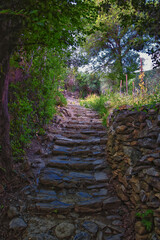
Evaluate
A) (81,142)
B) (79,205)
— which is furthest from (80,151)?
(79,205)

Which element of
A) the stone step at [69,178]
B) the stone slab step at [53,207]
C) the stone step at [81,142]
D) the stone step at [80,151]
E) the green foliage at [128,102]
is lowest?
the stone slab step at [53,207]

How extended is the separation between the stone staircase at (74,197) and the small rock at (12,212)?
0.20 m

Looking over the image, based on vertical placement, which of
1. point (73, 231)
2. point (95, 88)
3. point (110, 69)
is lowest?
point (73, 231)

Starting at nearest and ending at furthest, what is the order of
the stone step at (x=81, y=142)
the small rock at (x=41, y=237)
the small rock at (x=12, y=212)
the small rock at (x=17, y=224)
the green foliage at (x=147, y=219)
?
the green foliage at (x=147, y=219)
the small rock at (x=41, y=237)
the small rock at (x=17, y=224)
the small rock at (x=12, y=212)
the stone step at (x=81, y=142)

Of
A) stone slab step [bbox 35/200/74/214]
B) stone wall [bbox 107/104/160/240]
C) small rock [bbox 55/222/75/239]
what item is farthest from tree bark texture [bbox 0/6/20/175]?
stone wall [bbox 107/104/160/240]

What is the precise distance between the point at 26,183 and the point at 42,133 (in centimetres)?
211

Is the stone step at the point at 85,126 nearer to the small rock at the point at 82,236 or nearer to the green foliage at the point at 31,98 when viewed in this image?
the green foliage at the point at 31,98

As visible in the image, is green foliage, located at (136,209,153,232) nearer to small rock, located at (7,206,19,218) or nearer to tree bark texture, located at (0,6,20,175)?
small rock, located at (7,206,19,218)

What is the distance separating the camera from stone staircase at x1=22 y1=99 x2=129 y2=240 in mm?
2590

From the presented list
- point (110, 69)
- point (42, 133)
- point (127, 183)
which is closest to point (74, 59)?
point (110, 69)

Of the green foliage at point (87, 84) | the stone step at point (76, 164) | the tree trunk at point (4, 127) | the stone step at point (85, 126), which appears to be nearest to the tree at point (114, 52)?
the green foliage at point (87, 84)

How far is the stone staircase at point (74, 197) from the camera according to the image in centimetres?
259

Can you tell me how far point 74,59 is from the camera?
12.4 m

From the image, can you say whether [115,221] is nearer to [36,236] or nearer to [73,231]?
[73,231]
